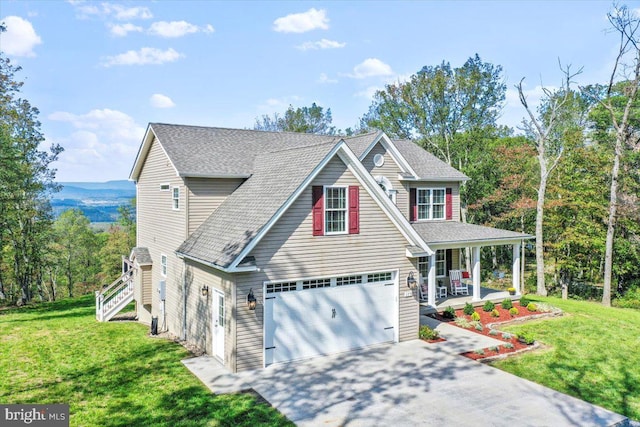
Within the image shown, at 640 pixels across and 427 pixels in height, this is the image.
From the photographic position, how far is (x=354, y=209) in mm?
12734

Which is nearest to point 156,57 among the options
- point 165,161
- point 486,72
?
point 165,161

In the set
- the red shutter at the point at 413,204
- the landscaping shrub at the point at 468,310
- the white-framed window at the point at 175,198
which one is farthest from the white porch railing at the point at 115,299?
the landscaping shrub at the point at 468,310

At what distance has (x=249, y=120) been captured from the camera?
4972 centimetres

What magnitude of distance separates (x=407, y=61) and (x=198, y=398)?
1212 inches

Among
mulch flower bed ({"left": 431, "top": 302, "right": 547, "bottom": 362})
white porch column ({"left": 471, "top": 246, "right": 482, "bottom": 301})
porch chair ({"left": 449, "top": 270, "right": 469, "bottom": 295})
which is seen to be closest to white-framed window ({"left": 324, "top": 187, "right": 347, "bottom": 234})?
mulch flower bed ({"left": 431, "top": 302, "right": 547, "bottom": 362})

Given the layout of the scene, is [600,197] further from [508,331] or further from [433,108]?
[508,331]

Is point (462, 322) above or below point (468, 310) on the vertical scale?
below

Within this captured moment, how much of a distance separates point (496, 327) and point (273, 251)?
9.42m

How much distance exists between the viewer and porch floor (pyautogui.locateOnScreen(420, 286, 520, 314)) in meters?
17.5

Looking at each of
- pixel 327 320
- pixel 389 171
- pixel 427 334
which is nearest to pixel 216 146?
pixel 389 171

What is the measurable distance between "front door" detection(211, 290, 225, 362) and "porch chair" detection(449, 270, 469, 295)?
12183 mm

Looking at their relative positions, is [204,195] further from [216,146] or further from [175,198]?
[216,146]

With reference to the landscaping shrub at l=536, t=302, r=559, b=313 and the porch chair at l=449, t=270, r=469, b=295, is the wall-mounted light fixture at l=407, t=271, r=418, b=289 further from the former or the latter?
the landscaping shrub at l=536, t=302, r=559, b=313

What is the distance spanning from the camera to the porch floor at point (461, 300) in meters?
17.5
